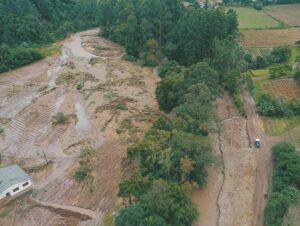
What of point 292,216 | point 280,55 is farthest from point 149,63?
point 292,216

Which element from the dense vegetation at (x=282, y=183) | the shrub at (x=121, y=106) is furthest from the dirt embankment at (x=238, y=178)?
the shrub at (x=121, y=106)

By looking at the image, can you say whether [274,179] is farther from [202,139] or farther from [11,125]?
[11,125]

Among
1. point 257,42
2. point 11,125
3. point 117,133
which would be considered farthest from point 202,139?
point 257,42

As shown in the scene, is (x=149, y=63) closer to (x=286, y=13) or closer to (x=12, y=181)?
(x=12, y=181)

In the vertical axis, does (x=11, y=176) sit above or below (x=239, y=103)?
below

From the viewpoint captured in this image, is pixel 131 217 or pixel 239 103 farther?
pixel 239 103

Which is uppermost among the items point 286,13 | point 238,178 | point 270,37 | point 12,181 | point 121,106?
point 286,13

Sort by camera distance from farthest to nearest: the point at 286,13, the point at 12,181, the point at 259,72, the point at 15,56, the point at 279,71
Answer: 1. the point at 286,13
2. the point at 15,56
3. the point at 259,72
4. the point at 279,71
5. the point at 12,181

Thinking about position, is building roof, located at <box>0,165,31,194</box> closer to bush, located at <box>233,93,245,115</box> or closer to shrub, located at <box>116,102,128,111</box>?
shrub, located at <box>116,102,128,111</box>
